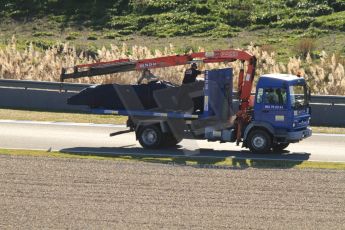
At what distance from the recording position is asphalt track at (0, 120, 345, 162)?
23031 mm

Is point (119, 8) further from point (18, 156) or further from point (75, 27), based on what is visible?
point (18, 156)

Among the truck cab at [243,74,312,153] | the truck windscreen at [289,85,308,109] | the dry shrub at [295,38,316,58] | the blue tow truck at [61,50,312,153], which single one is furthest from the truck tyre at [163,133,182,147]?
the dry shrub at [295,38,316,58]

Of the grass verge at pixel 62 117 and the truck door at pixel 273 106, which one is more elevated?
the truck door at pixel 273 106

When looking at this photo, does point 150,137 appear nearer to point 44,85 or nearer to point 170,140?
point 170,140

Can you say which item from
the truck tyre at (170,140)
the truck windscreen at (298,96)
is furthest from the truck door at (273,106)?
the truck tyre at (170,140)

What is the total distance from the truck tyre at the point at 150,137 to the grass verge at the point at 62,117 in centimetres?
498

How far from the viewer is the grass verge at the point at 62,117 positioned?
28.7m

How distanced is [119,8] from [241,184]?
3549 centimetres

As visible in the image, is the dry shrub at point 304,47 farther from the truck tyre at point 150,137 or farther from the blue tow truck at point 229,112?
the truck tyre at point 150,137

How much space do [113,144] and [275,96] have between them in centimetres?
486

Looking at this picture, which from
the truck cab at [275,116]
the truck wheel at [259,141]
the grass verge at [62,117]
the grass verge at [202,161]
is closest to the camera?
the grass verge at [202,161]

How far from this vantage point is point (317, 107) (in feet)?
94.8

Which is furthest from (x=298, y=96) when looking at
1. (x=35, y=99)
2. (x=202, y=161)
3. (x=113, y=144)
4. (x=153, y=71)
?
(x=35, y=99)

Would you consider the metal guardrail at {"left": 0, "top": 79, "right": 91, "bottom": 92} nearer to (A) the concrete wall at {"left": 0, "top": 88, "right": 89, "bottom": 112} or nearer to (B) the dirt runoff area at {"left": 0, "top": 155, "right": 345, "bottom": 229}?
(A) the concrete wall at {"left": 0, "top": 88, "right": 89, "bottom": 112}
